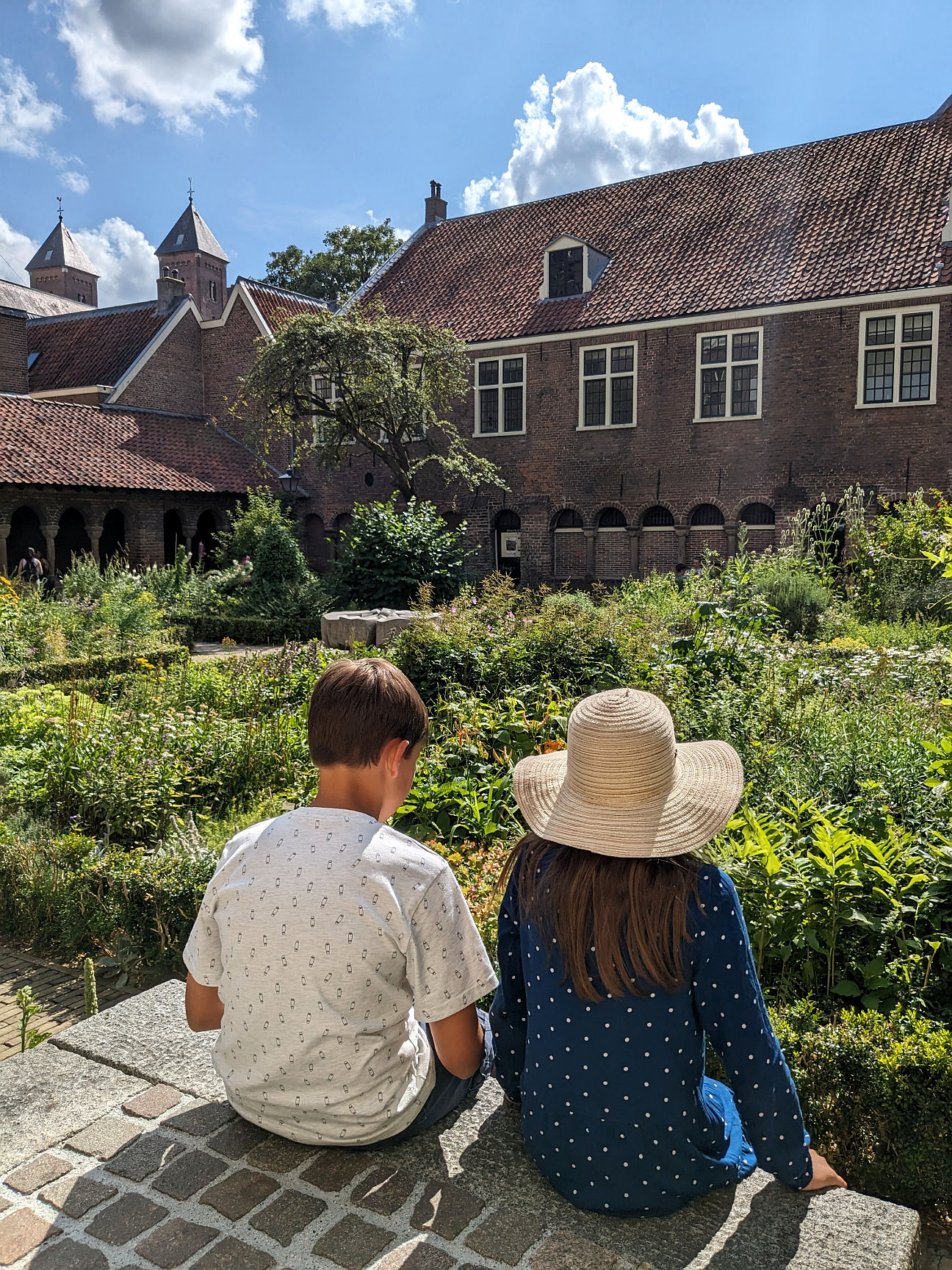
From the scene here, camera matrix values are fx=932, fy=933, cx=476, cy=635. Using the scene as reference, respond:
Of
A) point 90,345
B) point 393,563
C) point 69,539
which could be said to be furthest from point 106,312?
point 393,563

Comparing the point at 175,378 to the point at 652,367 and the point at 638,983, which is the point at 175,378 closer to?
the point at 652,367

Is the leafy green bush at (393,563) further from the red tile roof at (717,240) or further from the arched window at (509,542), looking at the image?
the red tile roof at (717,240)

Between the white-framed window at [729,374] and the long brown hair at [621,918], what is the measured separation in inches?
778

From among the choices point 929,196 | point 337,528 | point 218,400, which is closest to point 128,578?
point 337,528

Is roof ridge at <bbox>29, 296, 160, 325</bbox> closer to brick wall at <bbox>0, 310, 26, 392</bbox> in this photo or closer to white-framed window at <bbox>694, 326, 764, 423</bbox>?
brick wall at <bbox>0, 310, 26, 392</bbox>

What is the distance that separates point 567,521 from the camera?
23094 millimetres

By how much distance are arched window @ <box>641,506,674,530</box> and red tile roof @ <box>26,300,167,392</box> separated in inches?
Result: 657

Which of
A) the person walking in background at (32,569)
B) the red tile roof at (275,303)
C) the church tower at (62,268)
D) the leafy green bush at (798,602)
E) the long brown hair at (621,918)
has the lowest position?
the long brown hair at (621,918)

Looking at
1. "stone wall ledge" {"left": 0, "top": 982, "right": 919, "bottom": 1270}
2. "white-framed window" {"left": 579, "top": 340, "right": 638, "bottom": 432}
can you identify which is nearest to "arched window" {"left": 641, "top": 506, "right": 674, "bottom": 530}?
"white-framed window" {"left": 579, "top": 340, "right": 638, "bottom": 432}

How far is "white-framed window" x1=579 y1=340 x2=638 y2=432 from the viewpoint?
21828 millimetres

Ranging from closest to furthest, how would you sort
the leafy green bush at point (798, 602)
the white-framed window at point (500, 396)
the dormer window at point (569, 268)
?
the leafy green bush at point (798, 602) < the dormer window at point (569, 268) < the white-framed window at point (500, 396)

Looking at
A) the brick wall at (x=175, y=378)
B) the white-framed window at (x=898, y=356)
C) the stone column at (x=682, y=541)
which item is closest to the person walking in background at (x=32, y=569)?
the brick wall at (x=175, y=378)

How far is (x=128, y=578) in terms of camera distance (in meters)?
17.5

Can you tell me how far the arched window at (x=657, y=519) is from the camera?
2152cm
